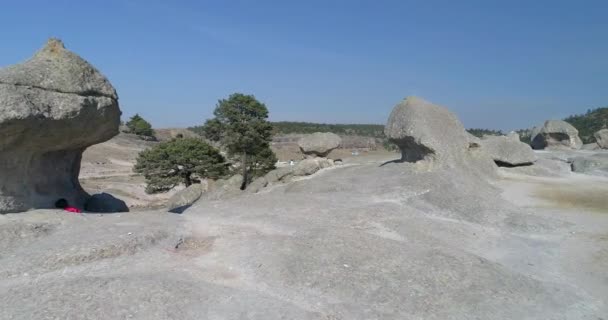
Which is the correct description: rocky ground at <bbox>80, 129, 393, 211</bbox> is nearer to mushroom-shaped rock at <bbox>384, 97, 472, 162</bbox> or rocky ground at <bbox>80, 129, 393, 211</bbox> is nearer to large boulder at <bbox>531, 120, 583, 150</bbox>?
large boulder at <bbox>531, 120, 583, 150</bbox>

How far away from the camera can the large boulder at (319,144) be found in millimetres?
38312

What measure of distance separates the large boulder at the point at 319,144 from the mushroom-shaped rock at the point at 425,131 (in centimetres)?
843

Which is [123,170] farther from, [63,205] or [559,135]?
[63,205]

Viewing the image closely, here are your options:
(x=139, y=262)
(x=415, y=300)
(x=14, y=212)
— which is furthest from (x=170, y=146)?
(x=415, y=300)

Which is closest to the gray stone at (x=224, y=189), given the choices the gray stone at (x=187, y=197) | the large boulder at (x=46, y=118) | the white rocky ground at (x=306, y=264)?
the gray stone at (x=187, y=197)

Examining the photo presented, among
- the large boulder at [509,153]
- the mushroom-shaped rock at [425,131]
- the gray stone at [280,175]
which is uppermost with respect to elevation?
the mushroom-shaped rock at [425,131]

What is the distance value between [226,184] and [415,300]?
2887cm

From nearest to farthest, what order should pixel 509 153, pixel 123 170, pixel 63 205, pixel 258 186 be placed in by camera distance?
pixel 63 205 → pixel 509 153 → pixel 258 186 → pixel 123 170

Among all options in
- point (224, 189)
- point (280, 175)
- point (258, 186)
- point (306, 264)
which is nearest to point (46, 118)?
point (306, 264)

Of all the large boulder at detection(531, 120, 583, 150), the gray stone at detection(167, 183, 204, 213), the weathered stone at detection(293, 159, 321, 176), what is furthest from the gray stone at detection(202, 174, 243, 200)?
the large boulder at detection(531, 120, 583, 150)

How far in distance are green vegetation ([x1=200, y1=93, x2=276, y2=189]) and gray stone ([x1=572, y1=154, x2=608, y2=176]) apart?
87.7 ft

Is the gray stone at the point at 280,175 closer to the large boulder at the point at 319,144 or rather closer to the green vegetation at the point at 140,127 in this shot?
the large boulder at the point at 319,144

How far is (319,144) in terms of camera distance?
126 feet

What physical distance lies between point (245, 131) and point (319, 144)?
11.3 metres
